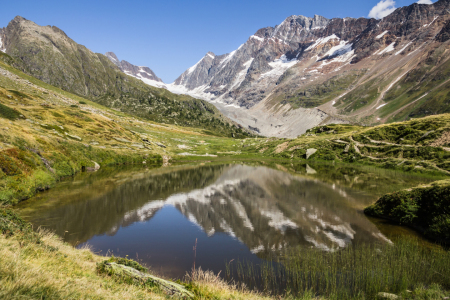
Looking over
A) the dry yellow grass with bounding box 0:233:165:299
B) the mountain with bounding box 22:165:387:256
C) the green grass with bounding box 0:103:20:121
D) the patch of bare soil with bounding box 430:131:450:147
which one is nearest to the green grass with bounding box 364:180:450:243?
the mountain with bounding box 22:165:387:256

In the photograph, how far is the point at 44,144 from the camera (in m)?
42.5

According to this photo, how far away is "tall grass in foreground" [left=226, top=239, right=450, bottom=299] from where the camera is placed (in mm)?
12273

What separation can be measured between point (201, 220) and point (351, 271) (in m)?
15.4

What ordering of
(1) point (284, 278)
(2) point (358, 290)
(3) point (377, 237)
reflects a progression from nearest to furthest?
(2) point (358, 290) → (1) point (284, 278) → (3) point (377, 237)

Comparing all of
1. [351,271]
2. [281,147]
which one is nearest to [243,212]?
[351,271]

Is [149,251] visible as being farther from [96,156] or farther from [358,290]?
[96,156]

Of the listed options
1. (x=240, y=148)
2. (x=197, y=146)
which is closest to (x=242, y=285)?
(x=197, y=146)

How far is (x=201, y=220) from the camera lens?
25.6 m

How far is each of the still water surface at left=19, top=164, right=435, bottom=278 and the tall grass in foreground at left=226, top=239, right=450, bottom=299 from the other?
151 centimetres

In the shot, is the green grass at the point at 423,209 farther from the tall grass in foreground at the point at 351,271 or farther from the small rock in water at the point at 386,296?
the small rock in water at the point at 386,296

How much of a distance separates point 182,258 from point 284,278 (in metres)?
7.17

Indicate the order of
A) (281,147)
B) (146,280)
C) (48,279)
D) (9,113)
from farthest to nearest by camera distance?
(281,147) → (9,113) → (146,280) → (48,279)

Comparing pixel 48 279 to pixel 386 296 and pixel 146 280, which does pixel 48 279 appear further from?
pixel 386 296

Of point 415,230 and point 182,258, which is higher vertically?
point 415,230
